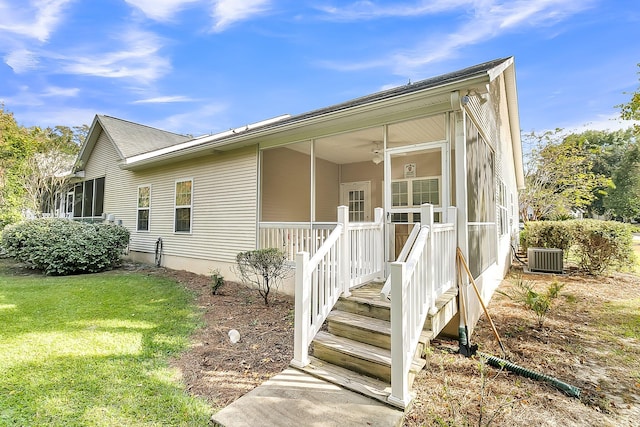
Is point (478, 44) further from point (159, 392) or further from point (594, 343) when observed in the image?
point (159, 392)

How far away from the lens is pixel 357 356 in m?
2.92

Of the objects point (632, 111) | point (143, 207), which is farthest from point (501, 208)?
point (143, 207)

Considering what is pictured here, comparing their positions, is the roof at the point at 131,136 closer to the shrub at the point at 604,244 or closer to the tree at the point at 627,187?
the shrub at the point at 604,244

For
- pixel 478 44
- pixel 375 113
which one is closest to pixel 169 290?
pixel 375 113

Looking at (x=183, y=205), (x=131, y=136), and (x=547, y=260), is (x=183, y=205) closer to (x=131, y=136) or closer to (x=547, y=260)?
(x=131, y=136)

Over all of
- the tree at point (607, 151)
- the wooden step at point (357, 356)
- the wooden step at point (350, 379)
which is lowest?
the wooden step at point (350, 379)

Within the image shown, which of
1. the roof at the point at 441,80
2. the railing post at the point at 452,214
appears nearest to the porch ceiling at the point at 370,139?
the roof at the point at 441,80

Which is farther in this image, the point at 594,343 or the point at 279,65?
the point at 279,65

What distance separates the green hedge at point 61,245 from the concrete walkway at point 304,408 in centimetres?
822

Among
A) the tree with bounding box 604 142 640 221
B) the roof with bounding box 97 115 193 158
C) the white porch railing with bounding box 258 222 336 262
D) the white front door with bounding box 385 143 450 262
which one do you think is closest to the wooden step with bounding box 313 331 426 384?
the white porch railing with bounding box 258 222 336 262

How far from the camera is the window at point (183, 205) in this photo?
840 centimetres

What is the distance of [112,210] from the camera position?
11.2m

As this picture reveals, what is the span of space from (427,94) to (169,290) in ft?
20.7

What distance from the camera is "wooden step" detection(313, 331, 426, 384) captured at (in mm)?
2748
